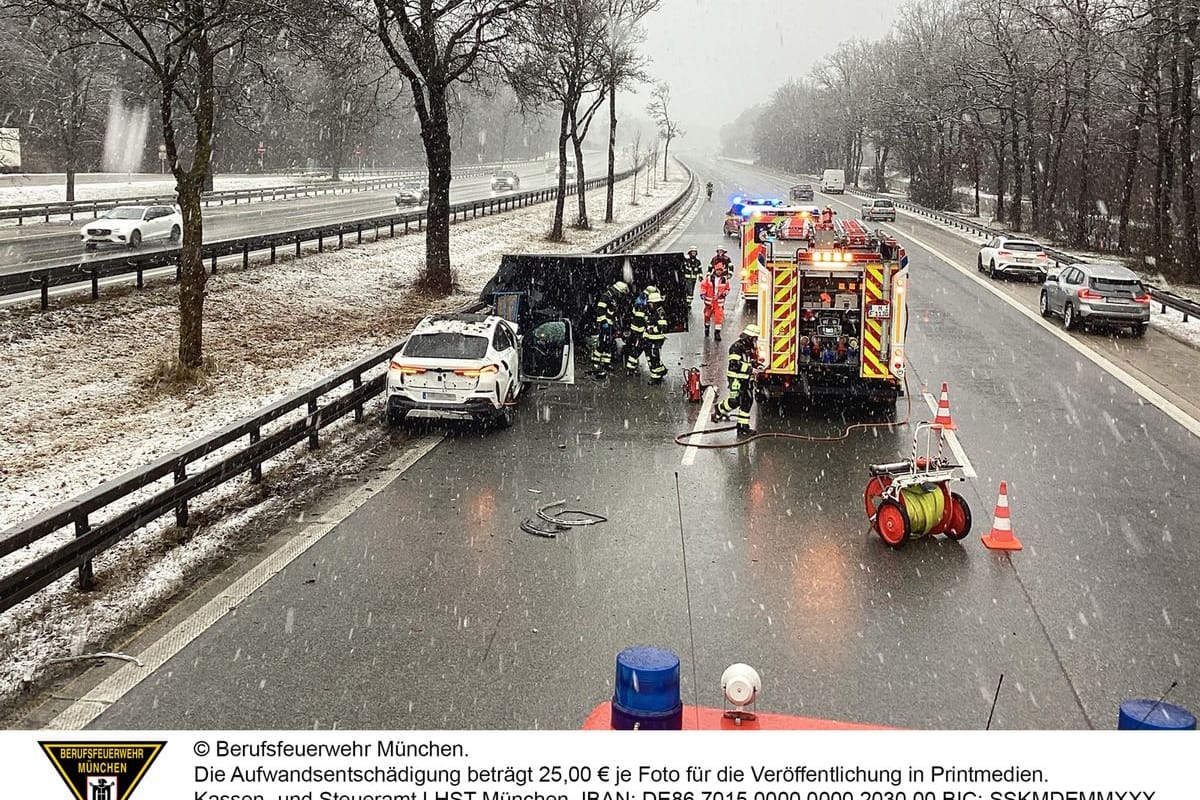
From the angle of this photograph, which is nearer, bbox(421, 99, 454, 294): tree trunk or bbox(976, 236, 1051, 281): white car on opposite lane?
bbox(421, 99, 454, 294): tree trunk

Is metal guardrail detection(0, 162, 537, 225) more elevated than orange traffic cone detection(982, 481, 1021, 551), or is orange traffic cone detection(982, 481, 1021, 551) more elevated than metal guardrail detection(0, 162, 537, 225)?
metal guardrail detection(0, 162, 537, 225)

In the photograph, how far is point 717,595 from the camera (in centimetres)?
908

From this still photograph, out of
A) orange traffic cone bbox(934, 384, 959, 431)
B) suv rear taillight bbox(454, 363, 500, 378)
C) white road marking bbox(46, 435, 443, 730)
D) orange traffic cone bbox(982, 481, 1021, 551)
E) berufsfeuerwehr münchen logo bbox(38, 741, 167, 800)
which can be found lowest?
white road marking bbox(46, 435, 443, 730)

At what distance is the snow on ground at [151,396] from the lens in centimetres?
881

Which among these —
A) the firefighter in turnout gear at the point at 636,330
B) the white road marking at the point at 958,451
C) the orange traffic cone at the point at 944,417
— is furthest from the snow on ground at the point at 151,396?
the white road marking at the point at 958,451

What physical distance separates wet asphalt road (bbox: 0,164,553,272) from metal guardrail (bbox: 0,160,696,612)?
625 inches

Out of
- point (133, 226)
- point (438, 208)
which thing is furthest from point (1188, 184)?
point (133, 226)

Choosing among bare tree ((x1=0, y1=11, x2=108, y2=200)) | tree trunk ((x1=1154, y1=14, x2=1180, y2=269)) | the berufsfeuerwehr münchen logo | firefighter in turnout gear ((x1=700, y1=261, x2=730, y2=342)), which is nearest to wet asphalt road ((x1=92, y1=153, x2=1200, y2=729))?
the berufsfeuerwehr münchen logo

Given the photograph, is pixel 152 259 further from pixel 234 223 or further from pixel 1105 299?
pixel 1105 299

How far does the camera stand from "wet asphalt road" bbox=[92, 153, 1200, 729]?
23.5 ft

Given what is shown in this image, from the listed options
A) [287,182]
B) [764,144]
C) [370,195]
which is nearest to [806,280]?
[370,195]

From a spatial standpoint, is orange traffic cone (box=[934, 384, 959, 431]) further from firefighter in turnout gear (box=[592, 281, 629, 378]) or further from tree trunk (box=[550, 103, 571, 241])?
tree trunk (box=[550, 103, 571, 241])

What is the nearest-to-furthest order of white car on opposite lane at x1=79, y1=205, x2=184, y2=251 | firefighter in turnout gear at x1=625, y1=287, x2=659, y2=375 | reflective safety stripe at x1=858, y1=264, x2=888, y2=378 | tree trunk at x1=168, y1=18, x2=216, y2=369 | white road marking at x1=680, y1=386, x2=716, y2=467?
white road marking at x1=680, y1=386, x2=716, y2=467
reflective safety stripe at x1=858, y1=264, x2=888, y2=378
tree trunk at x1=168, y1=18, x2=216, y2=369
firefighter in turnout gear at x1=625, y1=287, x2=659, y2=375
white car on opposite lane at x1=79, y1=205, x2=184, y2=251

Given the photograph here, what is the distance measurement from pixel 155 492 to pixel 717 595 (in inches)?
240
